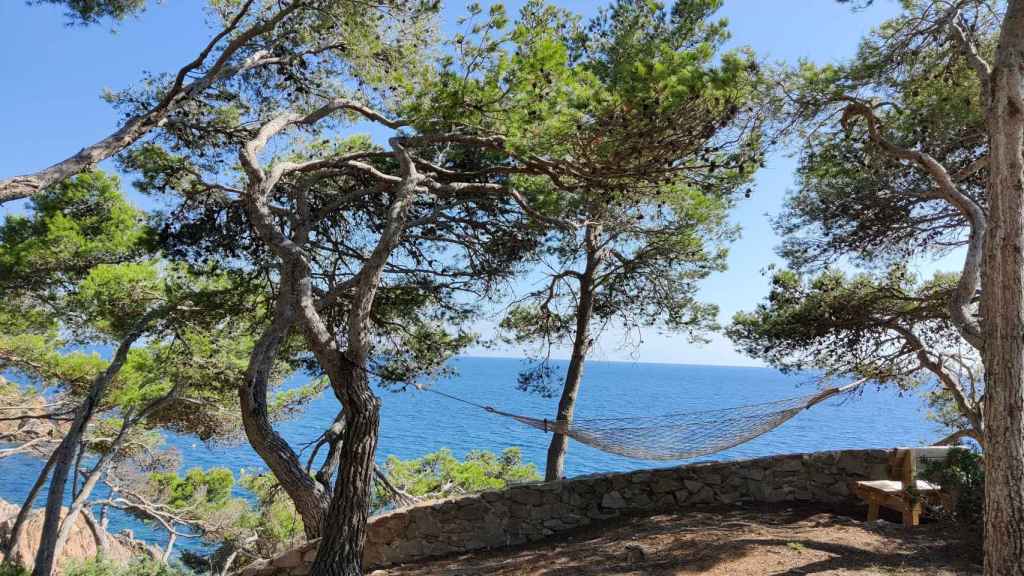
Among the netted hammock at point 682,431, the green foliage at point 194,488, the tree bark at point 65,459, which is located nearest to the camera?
the netted hammock at point 682,431

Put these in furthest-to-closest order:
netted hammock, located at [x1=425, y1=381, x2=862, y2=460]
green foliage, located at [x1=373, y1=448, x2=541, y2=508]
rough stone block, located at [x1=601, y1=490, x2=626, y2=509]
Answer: green foliage, located at [x1=373, y1=448, x2=541, y2=508]
rough stone block, located at [x1=601, y1=490, x2=626, y2=509]
netted hammock, located at [x1=425, y1=381, x2=862, y2=460]

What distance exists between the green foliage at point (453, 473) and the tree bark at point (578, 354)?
113 inches

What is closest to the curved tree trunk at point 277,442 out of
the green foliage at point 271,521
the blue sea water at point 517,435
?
the blue sea water at point 517,435

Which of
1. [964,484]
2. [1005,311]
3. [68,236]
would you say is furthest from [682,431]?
[68,236]

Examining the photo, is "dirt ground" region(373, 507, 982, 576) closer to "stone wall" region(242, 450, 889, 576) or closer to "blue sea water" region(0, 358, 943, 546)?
"stone wall" region(242, 450, 889, 576)

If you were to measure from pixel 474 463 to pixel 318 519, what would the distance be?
6082 mm

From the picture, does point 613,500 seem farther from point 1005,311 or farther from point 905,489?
point 1005,311

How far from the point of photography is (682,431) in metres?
3.83

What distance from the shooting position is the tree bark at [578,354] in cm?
529

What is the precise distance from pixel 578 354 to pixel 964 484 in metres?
2.87

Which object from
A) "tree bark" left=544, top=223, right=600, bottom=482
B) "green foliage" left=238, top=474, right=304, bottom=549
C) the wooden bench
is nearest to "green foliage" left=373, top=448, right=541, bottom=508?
"green foliage" left=238, top=474, right=304, bottom=549

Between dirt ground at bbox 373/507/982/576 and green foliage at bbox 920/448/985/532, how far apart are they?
0.11 meters

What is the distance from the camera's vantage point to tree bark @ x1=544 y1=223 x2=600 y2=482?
17.4 feet

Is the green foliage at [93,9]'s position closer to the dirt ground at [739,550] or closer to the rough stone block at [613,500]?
the dirt ground at [739,550]
